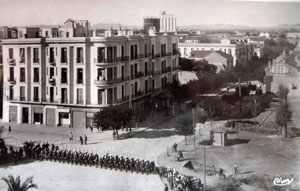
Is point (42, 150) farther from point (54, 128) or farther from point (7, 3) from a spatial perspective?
point (7, 3)

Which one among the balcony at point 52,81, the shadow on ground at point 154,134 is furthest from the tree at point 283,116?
the balcony at point 52,81

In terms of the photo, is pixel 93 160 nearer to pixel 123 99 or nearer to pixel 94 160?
pixel 94 160

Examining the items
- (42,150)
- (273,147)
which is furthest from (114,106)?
(273,147)

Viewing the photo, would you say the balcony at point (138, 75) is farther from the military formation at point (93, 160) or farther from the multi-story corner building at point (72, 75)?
the military formation at point (93, 160)

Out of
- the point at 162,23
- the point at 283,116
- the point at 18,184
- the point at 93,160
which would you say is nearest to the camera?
the point at 18,184

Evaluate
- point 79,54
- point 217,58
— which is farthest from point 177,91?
point 79,54

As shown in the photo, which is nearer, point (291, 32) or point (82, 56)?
point (82, 56)
